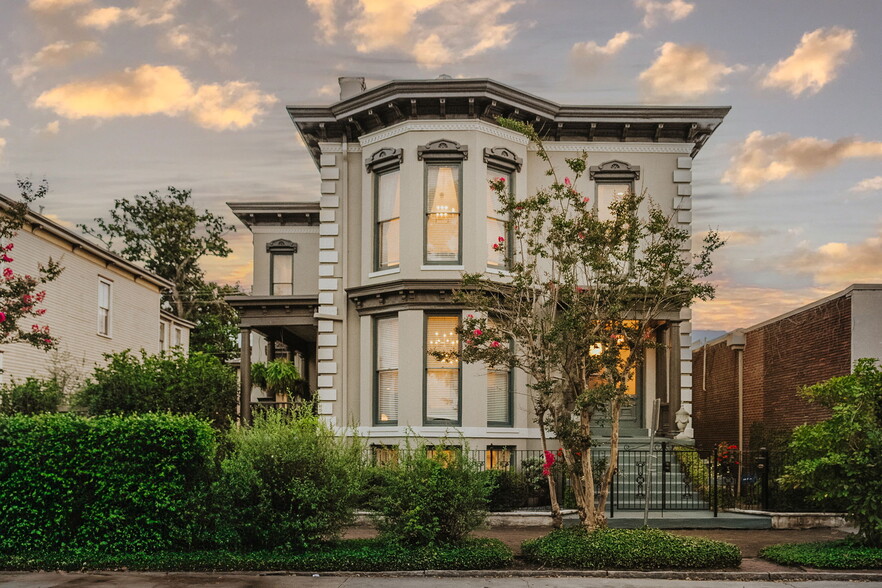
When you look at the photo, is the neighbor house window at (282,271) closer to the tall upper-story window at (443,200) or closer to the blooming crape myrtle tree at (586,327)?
the tall upper-story window at (443,200)

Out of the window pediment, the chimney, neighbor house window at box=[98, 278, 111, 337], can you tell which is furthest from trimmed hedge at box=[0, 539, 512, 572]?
neighbor house window at box=[98, 278, 111, 337]

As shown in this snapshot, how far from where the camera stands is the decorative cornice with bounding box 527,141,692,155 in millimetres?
22016

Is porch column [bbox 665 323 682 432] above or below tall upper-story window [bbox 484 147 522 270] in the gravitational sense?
below

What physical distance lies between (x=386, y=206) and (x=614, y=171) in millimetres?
5790

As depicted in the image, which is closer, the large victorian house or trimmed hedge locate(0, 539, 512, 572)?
trimmed hedge locate(0, 539, 512, 572)

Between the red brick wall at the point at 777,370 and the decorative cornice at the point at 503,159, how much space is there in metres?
7.57

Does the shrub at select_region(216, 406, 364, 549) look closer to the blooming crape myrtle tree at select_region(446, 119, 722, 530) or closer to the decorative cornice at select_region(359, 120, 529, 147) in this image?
the blooming crape myrtle tree at select_region(446, 119, 722, 530)

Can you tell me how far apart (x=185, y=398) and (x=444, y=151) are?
815cm

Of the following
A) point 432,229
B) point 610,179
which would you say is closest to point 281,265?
point 432,229

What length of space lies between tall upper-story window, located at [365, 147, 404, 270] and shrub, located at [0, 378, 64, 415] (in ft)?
27.4

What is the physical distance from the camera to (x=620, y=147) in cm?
2209

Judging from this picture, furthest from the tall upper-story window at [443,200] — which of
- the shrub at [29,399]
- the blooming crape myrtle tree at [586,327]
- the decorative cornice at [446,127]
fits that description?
the shrub at [29,399]

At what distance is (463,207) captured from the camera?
2038 centimetres

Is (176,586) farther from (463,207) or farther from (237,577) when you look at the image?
(463,207)
